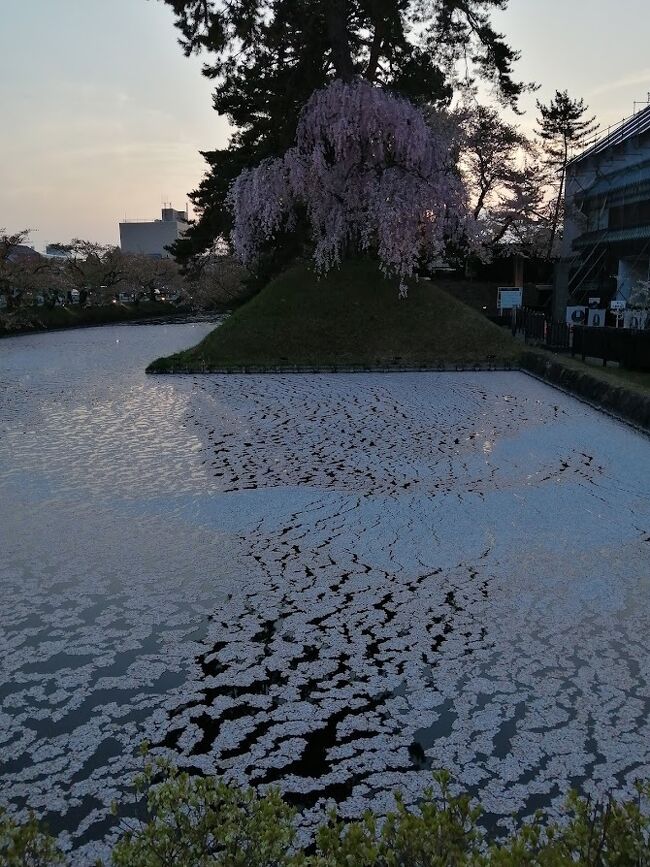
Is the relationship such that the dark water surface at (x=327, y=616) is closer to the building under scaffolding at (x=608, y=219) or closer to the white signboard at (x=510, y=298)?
the white signboard at (x=510, y=298)

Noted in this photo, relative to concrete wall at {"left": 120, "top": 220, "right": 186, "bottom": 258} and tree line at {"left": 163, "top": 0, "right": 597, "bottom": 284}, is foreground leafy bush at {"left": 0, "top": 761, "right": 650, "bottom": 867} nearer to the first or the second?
tree line at {"left": 163, "top": 0, "right": 597, "bottom": 284}

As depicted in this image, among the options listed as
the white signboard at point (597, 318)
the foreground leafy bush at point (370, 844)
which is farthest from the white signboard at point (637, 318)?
the foreground leafy bush at point (370, 844)

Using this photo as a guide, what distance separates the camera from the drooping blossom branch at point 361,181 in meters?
22.0

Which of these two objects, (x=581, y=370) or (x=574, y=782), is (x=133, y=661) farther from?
(x=581, y=370)

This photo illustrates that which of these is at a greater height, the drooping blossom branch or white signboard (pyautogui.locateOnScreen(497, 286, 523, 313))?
the drooping blossom branch

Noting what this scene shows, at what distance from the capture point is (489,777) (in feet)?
11.2

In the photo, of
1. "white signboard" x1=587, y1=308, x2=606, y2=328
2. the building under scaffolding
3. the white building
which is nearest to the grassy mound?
"white signboard" x1=587, y1=308, x2=606, y2=328

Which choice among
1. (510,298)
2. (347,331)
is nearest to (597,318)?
(510,298)

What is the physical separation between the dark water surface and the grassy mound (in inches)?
388

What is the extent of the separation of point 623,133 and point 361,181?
2416cm

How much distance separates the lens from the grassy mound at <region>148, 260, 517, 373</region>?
21.0 m

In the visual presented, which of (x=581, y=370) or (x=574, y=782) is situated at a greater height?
(x=581, y=370)

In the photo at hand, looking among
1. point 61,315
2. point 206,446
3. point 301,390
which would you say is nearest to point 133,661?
point 206,446

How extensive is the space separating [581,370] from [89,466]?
1065 centimetres
